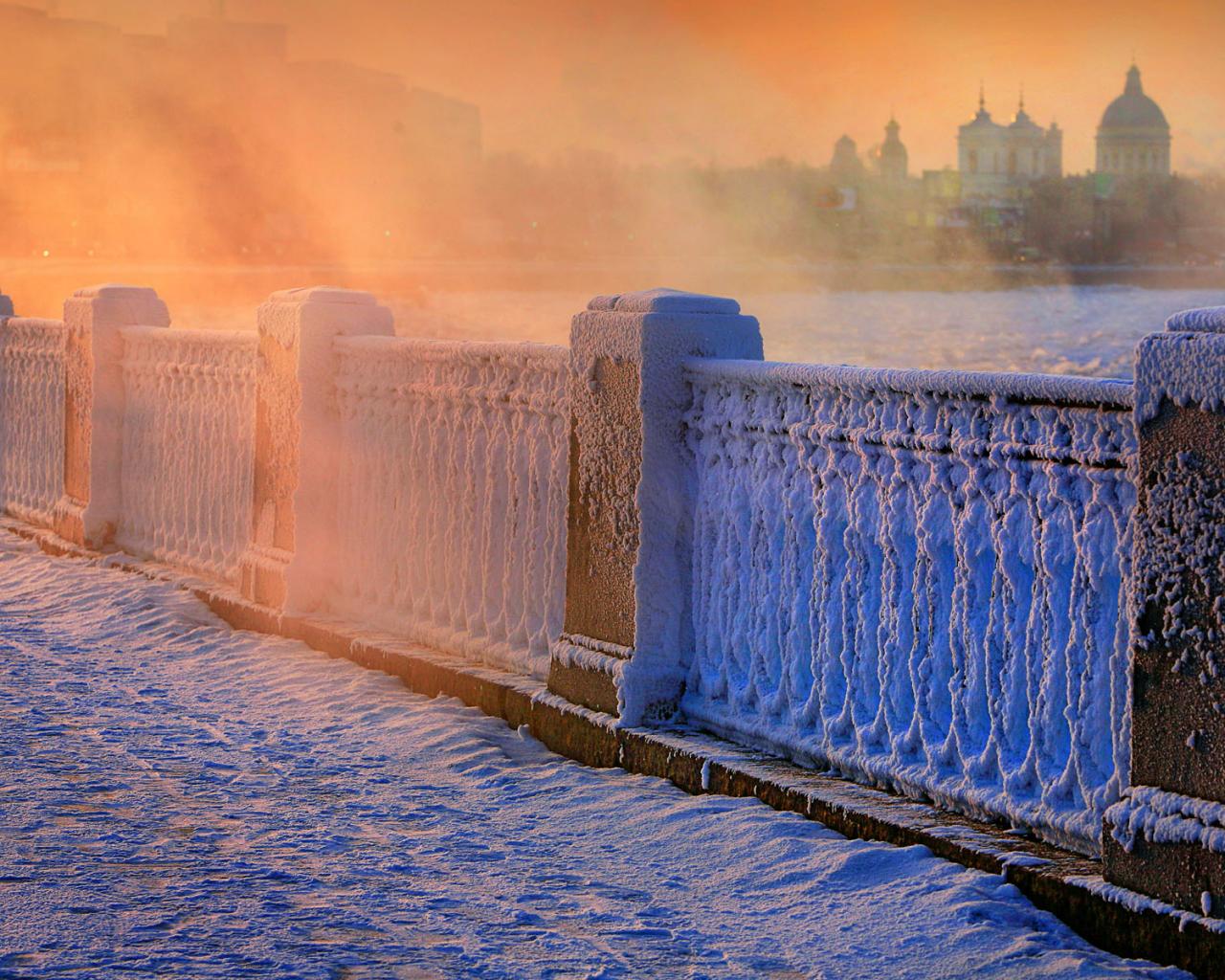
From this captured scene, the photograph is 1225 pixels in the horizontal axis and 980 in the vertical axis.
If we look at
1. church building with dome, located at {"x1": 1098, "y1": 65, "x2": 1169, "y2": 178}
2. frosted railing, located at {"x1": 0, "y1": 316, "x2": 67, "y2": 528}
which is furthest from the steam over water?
frosted railing, located at {"x1": 0, "y1": 316, "x2": 67, "y2": 528}

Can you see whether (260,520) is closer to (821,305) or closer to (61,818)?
(61,818)

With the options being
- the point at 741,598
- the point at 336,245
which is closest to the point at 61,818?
the point at 741,598

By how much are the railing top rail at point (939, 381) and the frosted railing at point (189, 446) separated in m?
3.80

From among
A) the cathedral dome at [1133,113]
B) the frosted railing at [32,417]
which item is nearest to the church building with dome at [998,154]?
the cathedral dome at [1133,113]

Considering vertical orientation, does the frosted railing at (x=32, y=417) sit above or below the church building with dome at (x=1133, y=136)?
below

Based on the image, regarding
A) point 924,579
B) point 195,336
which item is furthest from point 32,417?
point 924,579

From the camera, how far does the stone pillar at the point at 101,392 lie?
1022 centimetres

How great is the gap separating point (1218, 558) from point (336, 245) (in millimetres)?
93185

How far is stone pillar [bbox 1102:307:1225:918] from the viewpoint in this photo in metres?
3.73

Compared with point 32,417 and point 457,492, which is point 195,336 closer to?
point 457,492

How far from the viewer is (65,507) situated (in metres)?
10.7

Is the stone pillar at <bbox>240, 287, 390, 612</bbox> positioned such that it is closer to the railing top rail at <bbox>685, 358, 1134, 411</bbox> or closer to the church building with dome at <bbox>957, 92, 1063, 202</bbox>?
the railing top rail at <bbox>685, 358, 1134, 411</bbox>

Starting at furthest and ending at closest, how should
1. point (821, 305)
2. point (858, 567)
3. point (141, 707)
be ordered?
point (821, 305), point (141, 707), point (858, 567)

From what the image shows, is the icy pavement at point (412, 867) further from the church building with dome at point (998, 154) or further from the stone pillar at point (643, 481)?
the church building with dome at point (998, 154)
